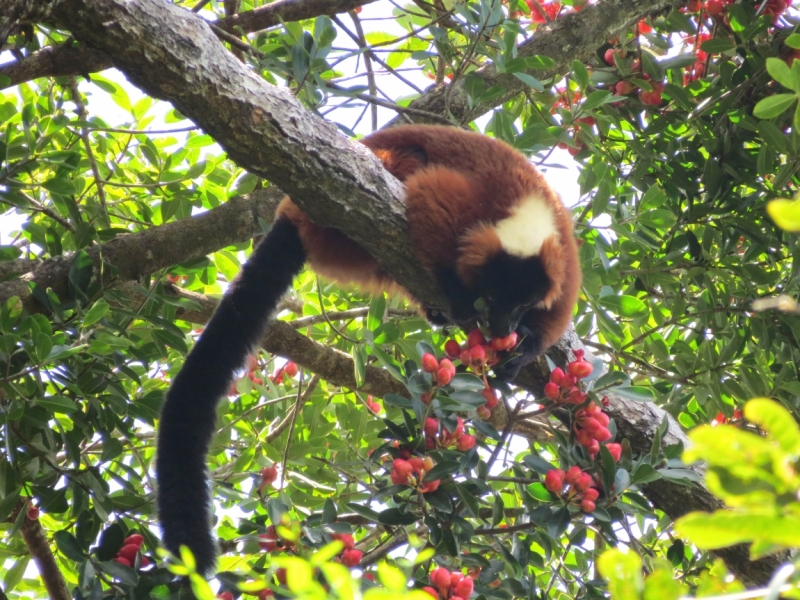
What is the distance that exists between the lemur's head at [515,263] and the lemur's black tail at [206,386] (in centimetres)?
78

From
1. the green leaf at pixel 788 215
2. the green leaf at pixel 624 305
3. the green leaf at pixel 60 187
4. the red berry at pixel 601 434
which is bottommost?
the green leaf at pixel 788 215

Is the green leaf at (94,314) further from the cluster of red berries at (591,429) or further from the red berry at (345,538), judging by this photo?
the cluster of red berries at (591,429)

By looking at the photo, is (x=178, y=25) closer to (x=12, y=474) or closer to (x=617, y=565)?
(x=12, y=474)

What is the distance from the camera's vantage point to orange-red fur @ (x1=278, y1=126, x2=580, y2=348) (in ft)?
9.80

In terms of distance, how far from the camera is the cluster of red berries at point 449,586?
2123 millimetres

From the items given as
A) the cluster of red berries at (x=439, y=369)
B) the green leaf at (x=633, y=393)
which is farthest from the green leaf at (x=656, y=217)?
the cluster of red berries at (x=439, y=369)

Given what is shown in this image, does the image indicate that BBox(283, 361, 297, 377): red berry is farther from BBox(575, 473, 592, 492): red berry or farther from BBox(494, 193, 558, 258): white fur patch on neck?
BBox(575, 473, 592, 492): red berry

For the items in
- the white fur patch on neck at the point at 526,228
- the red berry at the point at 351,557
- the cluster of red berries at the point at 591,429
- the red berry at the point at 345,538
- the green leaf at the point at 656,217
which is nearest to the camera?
the red berry at the point at 351,557

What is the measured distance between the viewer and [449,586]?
7.07ft

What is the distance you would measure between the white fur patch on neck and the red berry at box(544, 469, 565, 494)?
1045 mm

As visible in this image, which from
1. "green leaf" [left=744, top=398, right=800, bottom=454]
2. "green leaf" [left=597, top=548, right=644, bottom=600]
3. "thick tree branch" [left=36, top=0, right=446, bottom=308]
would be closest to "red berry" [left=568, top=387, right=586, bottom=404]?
"thick tree branch" [left=36, top=0, right=446, bottom=308]

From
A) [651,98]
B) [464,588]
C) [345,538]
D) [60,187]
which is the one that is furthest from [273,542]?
[651,98]

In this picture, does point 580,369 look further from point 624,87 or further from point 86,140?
point 86,140

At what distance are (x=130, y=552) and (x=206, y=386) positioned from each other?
2.07ft
